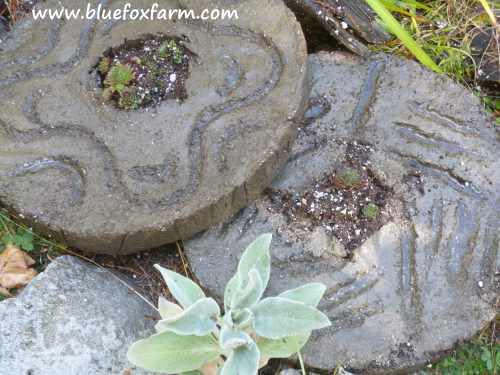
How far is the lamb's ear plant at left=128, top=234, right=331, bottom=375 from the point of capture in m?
1.83

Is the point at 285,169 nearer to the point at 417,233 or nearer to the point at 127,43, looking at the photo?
the point at 417,233

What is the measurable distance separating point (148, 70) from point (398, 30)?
113 cm

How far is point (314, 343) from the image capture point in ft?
7.32

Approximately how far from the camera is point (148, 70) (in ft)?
8.01

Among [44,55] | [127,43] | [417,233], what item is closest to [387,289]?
[417,233]

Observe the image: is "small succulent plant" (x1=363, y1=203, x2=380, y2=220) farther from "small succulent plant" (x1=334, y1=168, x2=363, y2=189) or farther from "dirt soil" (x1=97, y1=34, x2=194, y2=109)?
"dirt soil" (x1=97, y1=34, x2=194, y2=109)

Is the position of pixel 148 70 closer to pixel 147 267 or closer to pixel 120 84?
pixel 120 84

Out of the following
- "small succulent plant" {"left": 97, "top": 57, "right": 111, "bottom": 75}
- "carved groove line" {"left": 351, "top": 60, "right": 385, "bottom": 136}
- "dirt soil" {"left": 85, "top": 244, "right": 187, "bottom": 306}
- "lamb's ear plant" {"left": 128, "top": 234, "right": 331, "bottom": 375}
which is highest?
"small succulent plant" {"left": 97, "top": 57, "right": 111, "bottom": 75}

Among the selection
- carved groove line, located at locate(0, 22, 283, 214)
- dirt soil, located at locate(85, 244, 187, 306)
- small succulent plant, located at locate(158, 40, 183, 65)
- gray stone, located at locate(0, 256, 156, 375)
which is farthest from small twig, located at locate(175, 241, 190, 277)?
small succulent plant, located at locate(158, 40, 183, 65)

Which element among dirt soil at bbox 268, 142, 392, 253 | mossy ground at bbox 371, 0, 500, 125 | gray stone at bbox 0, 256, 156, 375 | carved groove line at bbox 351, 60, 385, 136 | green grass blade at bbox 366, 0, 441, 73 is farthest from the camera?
mossy ground at bbox 371, 0, 500, 125

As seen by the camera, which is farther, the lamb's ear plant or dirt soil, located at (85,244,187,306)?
dirt soil, located at (85,244,187,306)

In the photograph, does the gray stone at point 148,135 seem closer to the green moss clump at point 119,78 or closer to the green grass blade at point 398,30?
the green moss clump at point 119,78

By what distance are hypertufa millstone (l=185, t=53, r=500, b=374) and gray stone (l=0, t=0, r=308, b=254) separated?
0.16 m

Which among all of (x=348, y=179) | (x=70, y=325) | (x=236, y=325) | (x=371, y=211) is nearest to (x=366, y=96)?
(x=348, y=179)
